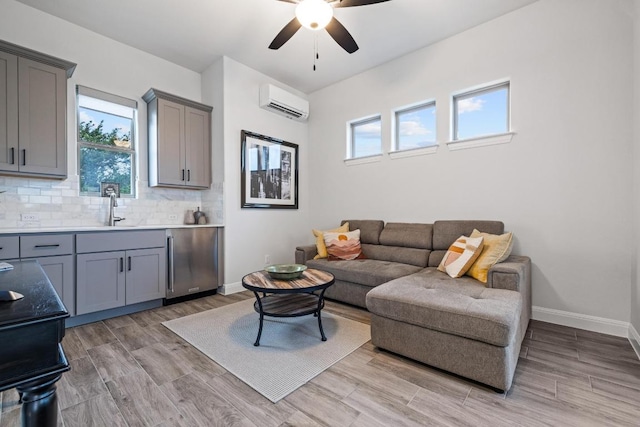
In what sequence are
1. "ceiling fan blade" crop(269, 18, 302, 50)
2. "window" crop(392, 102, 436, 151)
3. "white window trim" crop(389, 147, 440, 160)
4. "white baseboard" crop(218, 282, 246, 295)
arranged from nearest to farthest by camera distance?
"ceiling fan blade" crop(269, 18, 302, 50) → "white window trim" crop(389, 147, 440, 160) → "window" crop(392, 102, 436, 151) → "white baseboard" crop(218, 282, 246, 295)

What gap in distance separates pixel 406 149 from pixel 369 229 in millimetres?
1146

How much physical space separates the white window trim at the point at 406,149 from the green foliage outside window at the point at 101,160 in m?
3.38

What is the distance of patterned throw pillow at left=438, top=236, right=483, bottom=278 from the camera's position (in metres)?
2.56

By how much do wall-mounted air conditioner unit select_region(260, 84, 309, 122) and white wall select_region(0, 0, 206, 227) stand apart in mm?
1068

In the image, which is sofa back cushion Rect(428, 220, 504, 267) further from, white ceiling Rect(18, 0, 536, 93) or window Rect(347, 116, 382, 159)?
white ceiling Rect(18, 0, 536, 93)

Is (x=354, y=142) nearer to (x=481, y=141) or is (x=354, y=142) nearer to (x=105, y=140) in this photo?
(x=481, y=141)

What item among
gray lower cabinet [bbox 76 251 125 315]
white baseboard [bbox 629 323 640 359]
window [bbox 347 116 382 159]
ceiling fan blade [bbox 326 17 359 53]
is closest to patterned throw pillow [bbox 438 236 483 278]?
white baseboard [bbox 629 323 640 359]

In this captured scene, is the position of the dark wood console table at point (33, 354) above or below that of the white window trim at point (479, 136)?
below

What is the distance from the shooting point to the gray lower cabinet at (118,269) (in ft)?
8.72

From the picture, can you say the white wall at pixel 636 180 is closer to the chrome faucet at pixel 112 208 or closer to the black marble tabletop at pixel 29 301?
the black marble tabletop at pixel 29 301

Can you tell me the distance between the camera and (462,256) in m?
2.61

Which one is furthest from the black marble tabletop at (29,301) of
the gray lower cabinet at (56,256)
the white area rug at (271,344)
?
the gray lower cabinet at (56,256)

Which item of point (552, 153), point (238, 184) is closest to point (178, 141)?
point (238, 184)

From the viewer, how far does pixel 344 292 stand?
3.16m
